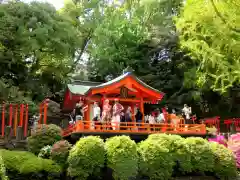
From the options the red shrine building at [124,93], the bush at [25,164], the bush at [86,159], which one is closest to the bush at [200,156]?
the bush at [86,159]

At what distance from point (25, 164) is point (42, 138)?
83.7 inches

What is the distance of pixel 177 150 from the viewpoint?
11320 millimetres

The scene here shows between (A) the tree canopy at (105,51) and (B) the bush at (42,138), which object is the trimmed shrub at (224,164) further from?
(B) the bush at (42,138)

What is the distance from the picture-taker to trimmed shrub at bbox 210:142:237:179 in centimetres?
1178

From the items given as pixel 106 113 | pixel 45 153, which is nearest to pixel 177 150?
pixel 106 113

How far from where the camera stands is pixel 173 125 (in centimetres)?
1386

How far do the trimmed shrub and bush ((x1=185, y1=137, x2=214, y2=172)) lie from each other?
36 centimetres

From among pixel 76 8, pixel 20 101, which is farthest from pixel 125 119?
pixel 76 8

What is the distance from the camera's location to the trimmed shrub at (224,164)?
1178 centimetres

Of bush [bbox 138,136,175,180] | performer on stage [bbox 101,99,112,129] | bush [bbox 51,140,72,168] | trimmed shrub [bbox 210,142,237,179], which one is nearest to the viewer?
bush [bbox 138,136,175,180]

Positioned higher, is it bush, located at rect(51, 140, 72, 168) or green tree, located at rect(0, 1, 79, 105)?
green tree, located at rect(0, 1, 79, 105)

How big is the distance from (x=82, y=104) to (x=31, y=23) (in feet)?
25.1

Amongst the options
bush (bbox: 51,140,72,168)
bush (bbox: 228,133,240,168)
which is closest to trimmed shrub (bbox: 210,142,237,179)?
bush (bbox: 228,133,240,168)

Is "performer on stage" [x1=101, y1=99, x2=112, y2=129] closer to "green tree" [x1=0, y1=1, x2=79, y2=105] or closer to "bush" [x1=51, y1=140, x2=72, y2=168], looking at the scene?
"bush" [x1=51, y1=140, x2=72, y2=168]
